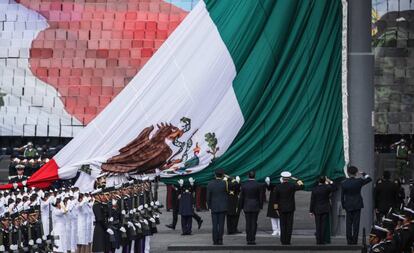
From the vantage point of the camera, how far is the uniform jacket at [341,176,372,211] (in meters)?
26.4

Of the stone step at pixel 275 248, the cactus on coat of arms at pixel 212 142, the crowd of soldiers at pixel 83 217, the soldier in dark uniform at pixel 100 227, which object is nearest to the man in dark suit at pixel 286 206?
the stone step at pixel 275 248

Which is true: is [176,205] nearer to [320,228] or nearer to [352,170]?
[320,228]

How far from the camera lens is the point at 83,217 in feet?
81.3

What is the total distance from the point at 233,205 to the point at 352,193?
12.6 ft

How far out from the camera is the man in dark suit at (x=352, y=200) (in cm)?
2642

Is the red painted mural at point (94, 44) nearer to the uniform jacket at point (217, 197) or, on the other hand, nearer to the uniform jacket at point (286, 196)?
the uniform jacket at point (217, 197)

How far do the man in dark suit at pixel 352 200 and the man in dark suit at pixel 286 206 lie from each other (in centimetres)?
107

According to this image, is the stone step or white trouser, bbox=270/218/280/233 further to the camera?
white trouser, bbox=270/218/280/233

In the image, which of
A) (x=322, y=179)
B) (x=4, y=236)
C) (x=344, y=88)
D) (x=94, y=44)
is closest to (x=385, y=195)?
(x=322, y=179)

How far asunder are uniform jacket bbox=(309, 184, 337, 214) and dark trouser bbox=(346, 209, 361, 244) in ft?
Answer: 1.59

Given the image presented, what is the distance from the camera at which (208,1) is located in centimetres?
2070

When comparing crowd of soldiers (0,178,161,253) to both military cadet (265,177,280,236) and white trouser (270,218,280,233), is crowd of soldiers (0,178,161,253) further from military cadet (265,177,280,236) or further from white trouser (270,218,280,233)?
white trouser (270,218,280,233)

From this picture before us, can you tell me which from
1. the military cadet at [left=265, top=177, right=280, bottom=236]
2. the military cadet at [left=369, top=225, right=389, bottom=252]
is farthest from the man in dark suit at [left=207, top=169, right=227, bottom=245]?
the military cadet at [left=369, top=225, right=389, bottom=252]

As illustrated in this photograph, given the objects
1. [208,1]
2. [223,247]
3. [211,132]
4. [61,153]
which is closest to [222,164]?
[211,132]
